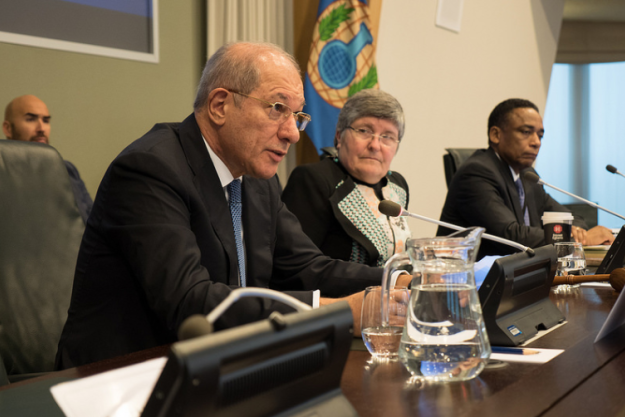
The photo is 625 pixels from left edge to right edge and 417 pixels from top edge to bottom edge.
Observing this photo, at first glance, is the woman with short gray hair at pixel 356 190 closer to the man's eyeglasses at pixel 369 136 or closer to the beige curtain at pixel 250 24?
the man's eyeglasses at pixel 369 136

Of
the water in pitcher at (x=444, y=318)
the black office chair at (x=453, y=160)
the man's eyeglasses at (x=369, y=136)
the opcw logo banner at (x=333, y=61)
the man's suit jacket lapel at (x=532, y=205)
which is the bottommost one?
the man's suit jacket lapel at (x=532, y=205)

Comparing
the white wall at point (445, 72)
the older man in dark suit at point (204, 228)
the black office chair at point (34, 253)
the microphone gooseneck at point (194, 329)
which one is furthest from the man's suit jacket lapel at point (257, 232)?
the white wall at point (445, 72)

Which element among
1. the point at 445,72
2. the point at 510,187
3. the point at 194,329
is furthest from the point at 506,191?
the point at 194,329

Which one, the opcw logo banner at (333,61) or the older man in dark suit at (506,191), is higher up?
the opcw logo banner at (333,61)

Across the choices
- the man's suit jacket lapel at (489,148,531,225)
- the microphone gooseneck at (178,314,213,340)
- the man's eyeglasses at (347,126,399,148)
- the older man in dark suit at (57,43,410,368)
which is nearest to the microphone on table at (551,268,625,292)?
the older man in dark suit at (57,43,410,368)

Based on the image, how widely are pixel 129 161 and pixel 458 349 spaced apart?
87 cm

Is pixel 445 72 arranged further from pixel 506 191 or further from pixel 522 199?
pixel 506 191

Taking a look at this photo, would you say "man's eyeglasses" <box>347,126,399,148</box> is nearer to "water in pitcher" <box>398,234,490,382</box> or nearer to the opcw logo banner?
the opcw logo banner

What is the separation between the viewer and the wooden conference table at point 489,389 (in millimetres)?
782

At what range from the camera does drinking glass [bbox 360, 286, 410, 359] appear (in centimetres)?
106

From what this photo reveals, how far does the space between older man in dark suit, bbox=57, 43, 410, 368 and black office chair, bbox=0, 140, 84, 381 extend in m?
0.13

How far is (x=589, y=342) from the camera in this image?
3.81ft

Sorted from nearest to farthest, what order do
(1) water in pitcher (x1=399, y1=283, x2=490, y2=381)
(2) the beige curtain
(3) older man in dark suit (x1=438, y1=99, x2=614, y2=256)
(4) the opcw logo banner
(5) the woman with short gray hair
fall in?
(1) water in pitcher (x1=399, y1=283, x2=490, y2=381) → (5) the woman with short gray hair → (3) older man in dark suit (x1=438, y1=99, x2=614, y2=256) → (2) the beige curtain → (4) the opcw logo banner

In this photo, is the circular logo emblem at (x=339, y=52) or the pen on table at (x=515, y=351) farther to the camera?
the circular logo emblem at (x=339, y=52)
